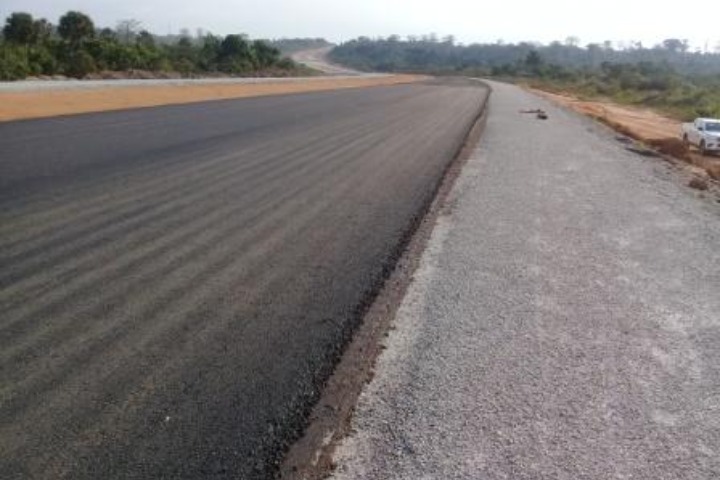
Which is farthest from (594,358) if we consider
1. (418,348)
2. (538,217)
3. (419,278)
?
(538,217)

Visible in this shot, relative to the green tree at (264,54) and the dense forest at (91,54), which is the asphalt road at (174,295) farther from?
the green tree at (264,54)

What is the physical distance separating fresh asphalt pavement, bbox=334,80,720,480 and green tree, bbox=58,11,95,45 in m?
67.7

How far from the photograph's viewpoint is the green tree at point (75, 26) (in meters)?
72.2

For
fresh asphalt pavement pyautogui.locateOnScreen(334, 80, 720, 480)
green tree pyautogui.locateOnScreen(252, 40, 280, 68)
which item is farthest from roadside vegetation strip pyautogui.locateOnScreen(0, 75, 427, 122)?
green tree pyautogui.locateOnScreen(252, 40, 280, 68)

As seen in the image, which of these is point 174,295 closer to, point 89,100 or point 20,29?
point 89,100

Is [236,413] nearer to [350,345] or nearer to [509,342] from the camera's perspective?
[350,345]

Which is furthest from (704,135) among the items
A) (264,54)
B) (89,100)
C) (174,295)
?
(264,54)

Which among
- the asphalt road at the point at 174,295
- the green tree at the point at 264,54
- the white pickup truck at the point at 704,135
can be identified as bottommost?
the white pickup truck at the point at 704,135

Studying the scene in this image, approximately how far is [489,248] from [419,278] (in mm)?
2158

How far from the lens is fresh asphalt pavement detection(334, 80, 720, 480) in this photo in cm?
543

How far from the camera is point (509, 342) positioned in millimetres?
7648

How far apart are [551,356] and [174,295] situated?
408cm

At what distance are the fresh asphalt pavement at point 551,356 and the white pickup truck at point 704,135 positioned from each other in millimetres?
20149

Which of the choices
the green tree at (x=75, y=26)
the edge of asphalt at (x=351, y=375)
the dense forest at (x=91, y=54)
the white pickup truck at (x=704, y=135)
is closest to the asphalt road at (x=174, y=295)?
the edge of asphalt at (x=351, y=375)
